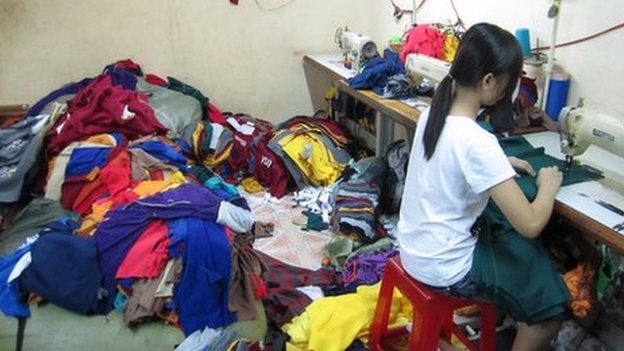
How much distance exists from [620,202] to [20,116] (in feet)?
12.3

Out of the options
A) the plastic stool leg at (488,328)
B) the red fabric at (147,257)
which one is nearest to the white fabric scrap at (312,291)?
the red fabric at (147,257)

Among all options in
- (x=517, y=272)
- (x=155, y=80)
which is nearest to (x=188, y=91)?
(x=155, y=80)

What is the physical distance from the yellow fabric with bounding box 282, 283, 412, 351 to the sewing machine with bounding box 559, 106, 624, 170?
84 centimetres

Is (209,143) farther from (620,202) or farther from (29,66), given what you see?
(620,202)

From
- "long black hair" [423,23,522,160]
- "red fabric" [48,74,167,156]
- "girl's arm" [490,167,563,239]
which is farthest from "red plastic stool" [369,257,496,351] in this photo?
"red fabric" [48,74,167,156]

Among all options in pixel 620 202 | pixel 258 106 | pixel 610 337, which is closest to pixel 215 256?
pixel 620 202

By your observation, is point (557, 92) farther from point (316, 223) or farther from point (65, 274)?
point (65, 274)

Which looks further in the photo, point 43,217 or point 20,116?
point 20,116

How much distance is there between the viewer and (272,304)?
2.13 meters

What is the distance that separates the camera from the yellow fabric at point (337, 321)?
1770 millimetres

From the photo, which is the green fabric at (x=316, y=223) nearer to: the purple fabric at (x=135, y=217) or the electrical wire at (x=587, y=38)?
the purple fabric at (x=135, y=217)

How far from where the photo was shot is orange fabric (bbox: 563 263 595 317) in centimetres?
151

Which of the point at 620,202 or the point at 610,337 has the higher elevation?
the point at 620,202

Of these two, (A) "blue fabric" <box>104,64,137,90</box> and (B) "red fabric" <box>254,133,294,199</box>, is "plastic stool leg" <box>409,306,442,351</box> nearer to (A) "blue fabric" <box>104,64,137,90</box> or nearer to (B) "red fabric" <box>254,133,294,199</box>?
(B) "red fabric" <box>254,133,294,199</box>
